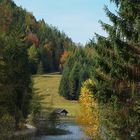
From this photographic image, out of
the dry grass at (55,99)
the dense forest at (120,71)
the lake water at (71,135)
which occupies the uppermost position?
the dense forest at (120,71)

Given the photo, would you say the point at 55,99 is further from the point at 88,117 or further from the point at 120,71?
the point at 120,71

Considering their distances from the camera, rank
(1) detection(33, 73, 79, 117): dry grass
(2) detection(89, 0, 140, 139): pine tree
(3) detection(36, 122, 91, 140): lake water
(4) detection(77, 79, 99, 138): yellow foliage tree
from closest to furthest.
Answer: (2) detection(89, 0, 140, 139): pine tree
(4) detection(77, 79, 99, 138): yellow foliage tree
(3) detection(36, 122, 91, 140): lake water
(1) detection(33, 73, 79, 117): dry grass

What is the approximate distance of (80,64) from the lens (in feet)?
618

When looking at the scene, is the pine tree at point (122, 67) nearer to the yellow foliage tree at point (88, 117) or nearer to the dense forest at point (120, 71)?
the dense forest at point (120, 71)

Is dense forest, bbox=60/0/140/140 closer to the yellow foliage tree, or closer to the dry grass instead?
the yellow foliage tree

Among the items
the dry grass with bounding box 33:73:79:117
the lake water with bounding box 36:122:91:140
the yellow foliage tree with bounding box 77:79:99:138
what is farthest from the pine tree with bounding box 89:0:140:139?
the dry grass with bounding box 33:73:79:117

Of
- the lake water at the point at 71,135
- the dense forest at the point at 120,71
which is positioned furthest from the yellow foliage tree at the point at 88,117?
the dense forest at the point at 120,71

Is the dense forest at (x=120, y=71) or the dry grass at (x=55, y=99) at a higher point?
the dense forest at (x=120, y=71)

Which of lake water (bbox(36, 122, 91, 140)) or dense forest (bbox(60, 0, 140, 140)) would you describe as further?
lake water (bbox(36, 122, 91, 140))

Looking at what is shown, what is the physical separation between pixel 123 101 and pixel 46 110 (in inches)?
3438

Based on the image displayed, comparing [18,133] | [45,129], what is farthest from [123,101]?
[45,129]

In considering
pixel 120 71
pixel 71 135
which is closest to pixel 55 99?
pixel 71 135

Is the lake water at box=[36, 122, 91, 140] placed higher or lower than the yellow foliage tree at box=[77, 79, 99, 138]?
lower

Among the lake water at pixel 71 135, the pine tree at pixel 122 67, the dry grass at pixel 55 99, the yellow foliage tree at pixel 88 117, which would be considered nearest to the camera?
the pine tree at pixel 122 67
